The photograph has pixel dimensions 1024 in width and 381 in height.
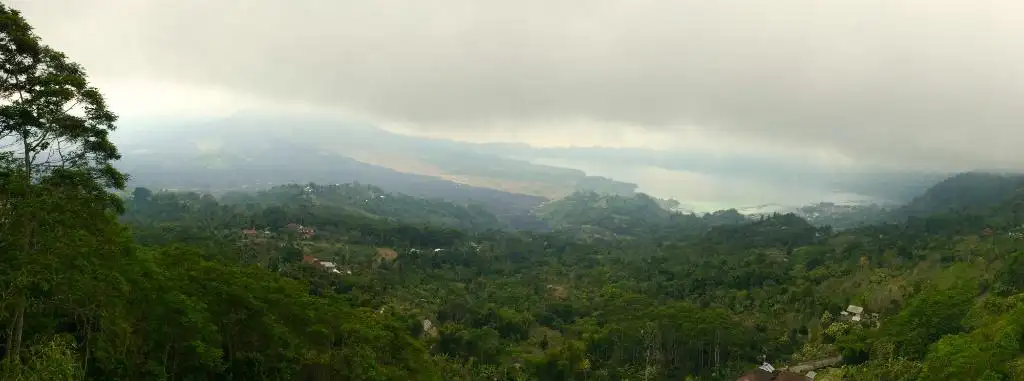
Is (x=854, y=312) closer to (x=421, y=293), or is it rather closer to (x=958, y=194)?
(x=421, y=293)

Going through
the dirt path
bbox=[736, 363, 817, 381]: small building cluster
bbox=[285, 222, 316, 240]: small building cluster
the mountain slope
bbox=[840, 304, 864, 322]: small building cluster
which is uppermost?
the mountain slope

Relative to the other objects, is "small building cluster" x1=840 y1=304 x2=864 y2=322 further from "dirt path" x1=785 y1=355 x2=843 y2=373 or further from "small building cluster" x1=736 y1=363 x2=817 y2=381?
"small building cluster" x1=736 y1=363 x2=817 y2=381

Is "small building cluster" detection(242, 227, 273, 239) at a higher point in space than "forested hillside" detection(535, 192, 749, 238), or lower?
higher

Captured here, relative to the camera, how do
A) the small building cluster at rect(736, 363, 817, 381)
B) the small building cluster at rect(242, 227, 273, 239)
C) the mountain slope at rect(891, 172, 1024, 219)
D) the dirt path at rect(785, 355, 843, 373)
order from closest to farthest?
1. the small building cluster at rect(736, 363, 817, 381)
2. the dirt path at rect(785, 355, 843, 373)
3. the small building cluster at rect(242, 227, 273, 239)
4. the mountain slope at rect(891, 172, 1024, 219)

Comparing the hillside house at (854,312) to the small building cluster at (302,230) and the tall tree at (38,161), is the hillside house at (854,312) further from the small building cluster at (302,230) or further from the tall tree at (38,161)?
the small building cluster at (302,230)

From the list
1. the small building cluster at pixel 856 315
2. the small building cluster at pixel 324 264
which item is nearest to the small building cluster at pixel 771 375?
the small building cluster at pixel 856 315

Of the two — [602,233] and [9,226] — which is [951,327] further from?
[602,233]

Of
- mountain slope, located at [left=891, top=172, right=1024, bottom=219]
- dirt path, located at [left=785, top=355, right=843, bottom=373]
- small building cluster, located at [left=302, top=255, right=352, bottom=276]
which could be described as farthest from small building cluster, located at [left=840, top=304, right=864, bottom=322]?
mountain slope, located at [left=891, top=172, right=1024, bottom=219]
